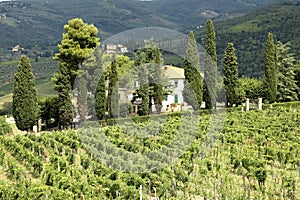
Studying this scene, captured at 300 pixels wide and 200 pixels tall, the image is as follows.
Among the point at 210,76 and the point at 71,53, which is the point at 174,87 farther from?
the point at 71,53

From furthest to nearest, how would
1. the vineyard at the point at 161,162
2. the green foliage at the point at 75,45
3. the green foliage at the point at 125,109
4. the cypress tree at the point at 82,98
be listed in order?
the green foliage at the point at 125,109
the green foliage at the point at 75,45
the cypress tree at the point at 82,98
the vineyard at the point at 161,162

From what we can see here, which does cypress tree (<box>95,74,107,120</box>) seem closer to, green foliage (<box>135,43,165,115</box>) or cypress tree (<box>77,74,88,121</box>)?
cypress tree (<box>77,74,88,121</box>)

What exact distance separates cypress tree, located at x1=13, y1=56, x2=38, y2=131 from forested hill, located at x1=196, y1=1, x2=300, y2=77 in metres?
53.8

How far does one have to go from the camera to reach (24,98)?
30.1m

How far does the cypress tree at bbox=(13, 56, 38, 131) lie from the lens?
3002 centimetres

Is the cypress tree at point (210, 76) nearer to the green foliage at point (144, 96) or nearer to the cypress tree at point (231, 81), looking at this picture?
the cypress tree at point (231, 81)

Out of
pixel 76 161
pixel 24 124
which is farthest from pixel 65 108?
pixel 76 161

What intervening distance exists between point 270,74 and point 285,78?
366 cm

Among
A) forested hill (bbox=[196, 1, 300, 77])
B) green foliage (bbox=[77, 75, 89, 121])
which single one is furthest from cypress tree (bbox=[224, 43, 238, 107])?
forested hill (bbox=[196, 1, 300, 77])

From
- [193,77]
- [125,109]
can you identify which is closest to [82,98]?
[125,109]

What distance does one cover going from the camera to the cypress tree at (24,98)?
98.5 feet

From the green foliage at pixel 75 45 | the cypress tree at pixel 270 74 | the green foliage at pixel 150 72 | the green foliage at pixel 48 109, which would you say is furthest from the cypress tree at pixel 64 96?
the cypress tree at pixel 270 74

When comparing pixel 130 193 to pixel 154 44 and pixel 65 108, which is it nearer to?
pixel 65 108

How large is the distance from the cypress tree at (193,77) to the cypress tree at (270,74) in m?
5.87
